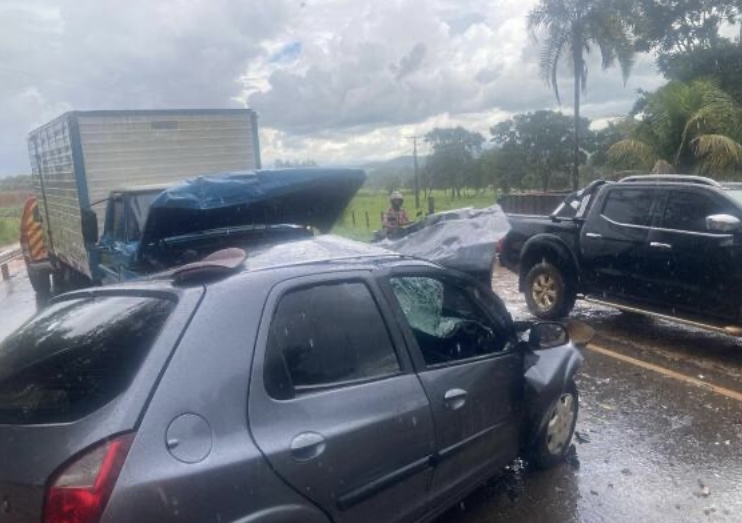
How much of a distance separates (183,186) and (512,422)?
11.6ft

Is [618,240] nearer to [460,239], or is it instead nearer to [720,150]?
[460,239]

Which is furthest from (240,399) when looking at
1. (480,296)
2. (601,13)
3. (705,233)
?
(601,13)

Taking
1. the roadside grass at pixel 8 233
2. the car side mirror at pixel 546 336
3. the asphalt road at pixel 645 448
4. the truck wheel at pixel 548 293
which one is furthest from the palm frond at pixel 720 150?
the roadside grass at pixel 8 233

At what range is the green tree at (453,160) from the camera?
56.1 m

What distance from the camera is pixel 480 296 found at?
3729mm

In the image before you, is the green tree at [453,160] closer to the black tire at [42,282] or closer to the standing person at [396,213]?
the black tire at [42,282]

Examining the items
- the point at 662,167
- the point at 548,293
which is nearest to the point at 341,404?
the point at 548,293

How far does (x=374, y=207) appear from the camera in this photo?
121ft

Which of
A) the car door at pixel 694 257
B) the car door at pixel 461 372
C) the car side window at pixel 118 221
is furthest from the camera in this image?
the car side window at pixel 118 221

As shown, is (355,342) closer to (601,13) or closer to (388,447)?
(388,447)

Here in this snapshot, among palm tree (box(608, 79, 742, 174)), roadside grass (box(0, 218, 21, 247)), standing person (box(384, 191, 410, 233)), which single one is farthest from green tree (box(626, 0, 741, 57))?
roadside grass (box(0, 218, 21, 247))

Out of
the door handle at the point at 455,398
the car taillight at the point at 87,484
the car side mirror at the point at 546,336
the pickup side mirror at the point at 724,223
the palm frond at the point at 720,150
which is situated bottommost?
the door handle at the point at 455,398

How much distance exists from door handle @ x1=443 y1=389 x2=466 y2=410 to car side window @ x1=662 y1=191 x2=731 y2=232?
181 inches

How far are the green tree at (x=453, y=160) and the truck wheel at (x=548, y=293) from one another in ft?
147
